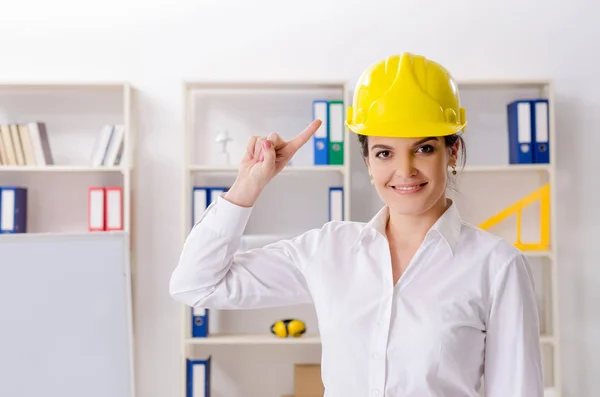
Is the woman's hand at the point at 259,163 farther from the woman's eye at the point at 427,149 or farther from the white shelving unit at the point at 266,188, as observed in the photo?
the white shelving unit at the point at 266,188

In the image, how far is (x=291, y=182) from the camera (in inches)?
127

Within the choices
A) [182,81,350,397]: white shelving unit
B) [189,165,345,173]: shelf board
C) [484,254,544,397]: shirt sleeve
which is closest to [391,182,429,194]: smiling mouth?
[484,254,544,397]: shirt sleeve

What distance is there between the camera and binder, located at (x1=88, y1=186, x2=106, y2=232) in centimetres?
298

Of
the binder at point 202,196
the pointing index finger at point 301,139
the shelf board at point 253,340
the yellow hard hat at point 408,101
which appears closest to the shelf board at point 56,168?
the binder at point 202,196

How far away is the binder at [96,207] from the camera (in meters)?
2.98

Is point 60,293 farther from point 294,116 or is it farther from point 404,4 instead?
point 404,4

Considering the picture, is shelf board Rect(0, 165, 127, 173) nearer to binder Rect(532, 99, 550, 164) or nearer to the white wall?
the white wall

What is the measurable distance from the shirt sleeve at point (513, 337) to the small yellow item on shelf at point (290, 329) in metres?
1.81

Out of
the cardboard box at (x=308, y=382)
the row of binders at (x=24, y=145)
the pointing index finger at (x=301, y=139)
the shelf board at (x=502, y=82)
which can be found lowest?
the cardboard box at (x=308, y=382)

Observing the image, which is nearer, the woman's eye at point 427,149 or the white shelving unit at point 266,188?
the woman's eye at point 427,149

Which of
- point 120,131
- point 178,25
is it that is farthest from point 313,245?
point 178,25

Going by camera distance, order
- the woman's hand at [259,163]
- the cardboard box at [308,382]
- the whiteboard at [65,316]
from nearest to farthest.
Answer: the woman's hand at [259,163] < the whiteboard at [65,316] < the cardboard box at [308,382]

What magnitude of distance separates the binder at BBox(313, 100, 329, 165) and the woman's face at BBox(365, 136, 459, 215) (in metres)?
1.68

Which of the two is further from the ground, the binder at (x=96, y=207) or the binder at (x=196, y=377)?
the binder at (x=96, y=207)
